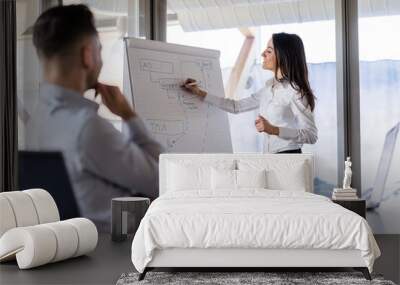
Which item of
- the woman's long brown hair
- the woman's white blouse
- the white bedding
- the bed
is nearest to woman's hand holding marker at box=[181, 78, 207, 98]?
the woman's white blouse

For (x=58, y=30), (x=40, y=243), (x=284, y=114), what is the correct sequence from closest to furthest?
(x=40, y=243) < (x=58, y=30) < (x=284, y=114)

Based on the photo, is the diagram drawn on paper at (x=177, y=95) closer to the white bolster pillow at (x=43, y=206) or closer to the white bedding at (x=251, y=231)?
the white bolster pillow at (x=43, y=206)

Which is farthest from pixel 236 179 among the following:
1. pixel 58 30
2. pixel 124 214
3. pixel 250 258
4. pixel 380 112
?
pixel 58 30

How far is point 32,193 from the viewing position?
5004 mm

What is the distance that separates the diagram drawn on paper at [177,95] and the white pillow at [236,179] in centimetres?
96

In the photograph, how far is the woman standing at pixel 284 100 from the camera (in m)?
6.64

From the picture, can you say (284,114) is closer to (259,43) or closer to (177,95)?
(259,43)

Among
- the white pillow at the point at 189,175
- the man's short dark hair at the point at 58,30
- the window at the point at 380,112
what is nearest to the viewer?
the white pillow at the point at 189,175

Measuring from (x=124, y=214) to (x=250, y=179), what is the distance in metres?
1.25

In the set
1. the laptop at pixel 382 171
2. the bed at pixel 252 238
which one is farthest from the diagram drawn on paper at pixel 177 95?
the bed at pixel 252 238

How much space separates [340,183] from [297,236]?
2852 mm

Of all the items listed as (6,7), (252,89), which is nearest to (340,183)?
(252,89)

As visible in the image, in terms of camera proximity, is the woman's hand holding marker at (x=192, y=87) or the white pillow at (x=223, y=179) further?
the woman's hand holding marker at (x=192, y=87)

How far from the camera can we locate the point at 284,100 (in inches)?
263
